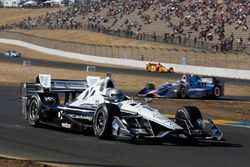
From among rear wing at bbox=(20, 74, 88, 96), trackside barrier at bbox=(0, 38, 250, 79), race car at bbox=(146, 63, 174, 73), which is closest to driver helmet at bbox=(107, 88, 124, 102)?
rear wing at bbox=(20, 74, 88, 96)

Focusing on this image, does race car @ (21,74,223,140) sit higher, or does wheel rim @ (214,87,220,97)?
race car @ (21,74,223,140)

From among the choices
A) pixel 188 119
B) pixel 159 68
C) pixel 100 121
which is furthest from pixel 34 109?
pixel 159 68

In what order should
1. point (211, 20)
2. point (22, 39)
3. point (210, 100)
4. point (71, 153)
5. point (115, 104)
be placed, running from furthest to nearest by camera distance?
1. point (22, 39)
2. point (211, 20)
3. point (210, 100)
4. point (115, 104)
5. point (71, 153)

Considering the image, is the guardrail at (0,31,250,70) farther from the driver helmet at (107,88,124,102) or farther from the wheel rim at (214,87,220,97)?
the driver helmet at (107,88,124,102)

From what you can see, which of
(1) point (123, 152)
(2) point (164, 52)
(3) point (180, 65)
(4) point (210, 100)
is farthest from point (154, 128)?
(2) point (164, 52)

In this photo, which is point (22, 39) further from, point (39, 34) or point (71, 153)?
point (71, 153)

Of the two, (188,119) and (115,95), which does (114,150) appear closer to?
(188,119)

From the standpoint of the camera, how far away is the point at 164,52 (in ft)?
194

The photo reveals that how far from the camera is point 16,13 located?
4702 inches

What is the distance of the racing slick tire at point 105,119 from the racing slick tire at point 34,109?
269 cm

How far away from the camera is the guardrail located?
51.5m

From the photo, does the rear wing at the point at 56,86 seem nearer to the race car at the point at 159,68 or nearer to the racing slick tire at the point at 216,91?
the racing slick tire at the point at 216,91

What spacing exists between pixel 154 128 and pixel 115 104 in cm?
133

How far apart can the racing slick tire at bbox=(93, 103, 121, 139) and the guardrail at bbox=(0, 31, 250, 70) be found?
36.9 meters
